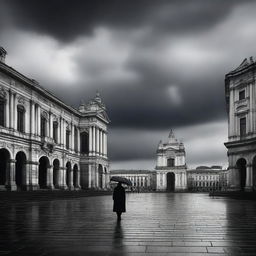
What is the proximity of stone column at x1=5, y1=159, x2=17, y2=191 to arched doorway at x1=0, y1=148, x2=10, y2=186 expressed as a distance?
0.23 meters

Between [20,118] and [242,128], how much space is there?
79.7 ft

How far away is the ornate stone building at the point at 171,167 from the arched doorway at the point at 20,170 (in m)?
79.2

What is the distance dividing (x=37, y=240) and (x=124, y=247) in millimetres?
2494

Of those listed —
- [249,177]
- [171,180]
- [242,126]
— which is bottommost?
[171,180]

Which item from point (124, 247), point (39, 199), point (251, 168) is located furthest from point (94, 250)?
point (251, 168)

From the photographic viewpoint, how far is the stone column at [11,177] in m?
43.2

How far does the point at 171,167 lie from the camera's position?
415ft

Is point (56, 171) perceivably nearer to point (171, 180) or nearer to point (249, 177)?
point (249, 177)

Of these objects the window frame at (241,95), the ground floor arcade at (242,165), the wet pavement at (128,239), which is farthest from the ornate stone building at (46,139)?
the wet pavement at (128,239)

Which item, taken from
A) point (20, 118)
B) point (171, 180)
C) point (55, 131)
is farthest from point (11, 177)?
point (171, 180)

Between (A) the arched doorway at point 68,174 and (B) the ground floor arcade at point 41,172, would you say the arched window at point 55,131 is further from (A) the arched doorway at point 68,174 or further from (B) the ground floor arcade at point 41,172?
(A) the arched doorway at point 68,174

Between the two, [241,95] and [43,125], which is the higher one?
[241,95]

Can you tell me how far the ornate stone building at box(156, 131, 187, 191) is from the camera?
124375 millimetres

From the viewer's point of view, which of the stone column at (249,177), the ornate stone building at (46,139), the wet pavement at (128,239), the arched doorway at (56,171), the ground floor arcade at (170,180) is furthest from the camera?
the ground floor arcade at (170,180)
